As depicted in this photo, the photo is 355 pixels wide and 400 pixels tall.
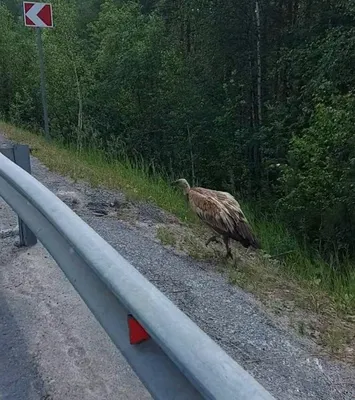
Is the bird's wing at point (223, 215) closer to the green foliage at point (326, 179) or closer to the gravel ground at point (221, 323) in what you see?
the gravel ground at point (221, 323)

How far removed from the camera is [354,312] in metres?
3.67

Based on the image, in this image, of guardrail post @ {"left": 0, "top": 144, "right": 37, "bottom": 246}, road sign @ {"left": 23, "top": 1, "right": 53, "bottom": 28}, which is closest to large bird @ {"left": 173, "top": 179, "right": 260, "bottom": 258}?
guardrail post @ {"left": 0, "top": 144, "right": 37, "bottom": 246}

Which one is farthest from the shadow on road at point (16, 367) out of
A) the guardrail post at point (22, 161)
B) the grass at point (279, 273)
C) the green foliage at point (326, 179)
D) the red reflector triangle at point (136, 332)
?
the green foliage at point (326, 179)

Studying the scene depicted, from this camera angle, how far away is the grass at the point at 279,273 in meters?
3.33

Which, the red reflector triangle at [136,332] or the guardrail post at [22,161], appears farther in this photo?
the guardrail post at [22,161]

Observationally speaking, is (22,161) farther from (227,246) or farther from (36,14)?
(36,14)

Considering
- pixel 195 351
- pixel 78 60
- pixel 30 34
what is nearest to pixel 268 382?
pixel 195 351

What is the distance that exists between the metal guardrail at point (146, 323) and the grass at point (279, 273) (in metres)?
1.55

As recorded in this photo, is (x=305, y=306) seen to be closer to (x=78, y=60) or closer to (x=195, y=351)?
(x=195, y=351)

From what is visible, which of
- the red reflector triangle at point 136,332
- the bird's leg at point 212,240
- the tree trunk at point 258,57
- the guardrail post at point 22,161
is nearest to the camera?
the red reflector triangle at point 136,332

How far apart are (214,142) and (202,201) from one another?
13.0m

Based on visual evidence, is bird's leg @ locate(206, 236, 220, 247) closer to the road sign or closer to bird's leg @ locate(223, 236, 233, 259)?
bird's leg @ locate(223, 236, 233, 259)

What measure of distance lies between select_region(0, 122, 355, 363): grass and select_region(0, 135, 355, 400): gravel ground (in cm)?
17

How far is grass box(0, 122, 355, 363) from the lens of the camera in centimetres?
333
